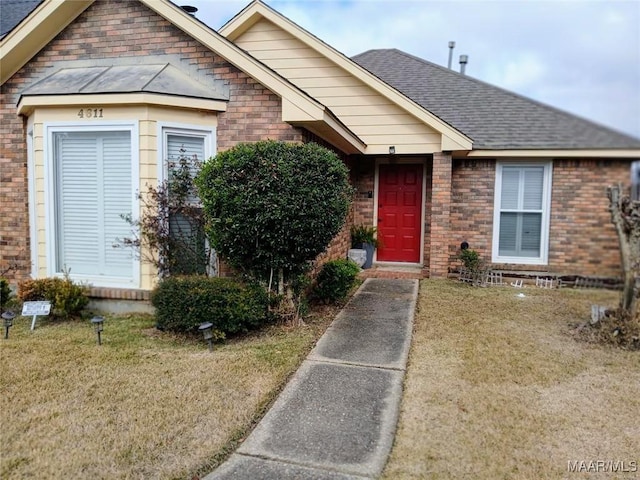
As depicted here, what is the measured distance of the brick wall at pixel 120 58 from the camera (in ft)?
21.0

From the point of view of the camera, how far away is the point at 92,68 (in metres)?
6.75

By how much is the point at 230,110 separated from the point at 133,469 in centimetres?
477

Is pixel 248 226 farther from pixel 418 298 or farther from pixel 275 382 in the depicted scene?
pixel 418 298

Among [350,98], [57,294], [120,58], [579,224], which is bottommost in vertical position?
[57,294]

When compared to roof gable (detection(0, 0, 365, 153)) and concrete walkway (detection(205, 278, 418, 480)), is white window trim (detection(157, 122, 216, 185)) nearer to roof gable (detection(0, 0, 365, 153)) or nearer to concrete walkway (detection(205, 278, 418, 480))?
roof gable (detection(0, 0, 365, 153))

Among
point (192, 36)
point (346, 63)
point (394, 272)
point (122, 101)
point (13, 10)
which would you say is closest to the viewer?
point (122, 101)

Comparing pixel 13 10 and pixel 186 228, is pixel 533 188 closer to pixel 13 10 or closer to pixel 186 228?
pixel 186 228

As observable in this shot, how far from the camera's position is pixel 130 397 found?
3.87 metres

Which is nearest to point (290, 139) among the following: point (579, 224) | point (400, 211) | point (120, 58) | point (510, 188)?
point (120, 58)

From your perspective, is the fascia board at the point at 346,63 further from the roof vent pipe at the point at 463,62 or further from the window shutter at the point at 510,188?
the roof vent pipe at the point at 463,62

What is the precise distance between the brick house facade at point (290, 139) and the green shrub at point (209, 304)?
100cm

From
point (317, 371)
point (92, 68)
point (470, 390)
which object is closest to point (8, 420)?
point (317, 371)

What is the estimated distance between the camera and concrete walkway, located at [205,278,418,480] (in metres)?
2.98

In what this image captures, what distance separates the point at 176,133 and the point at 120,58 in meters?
1.62
